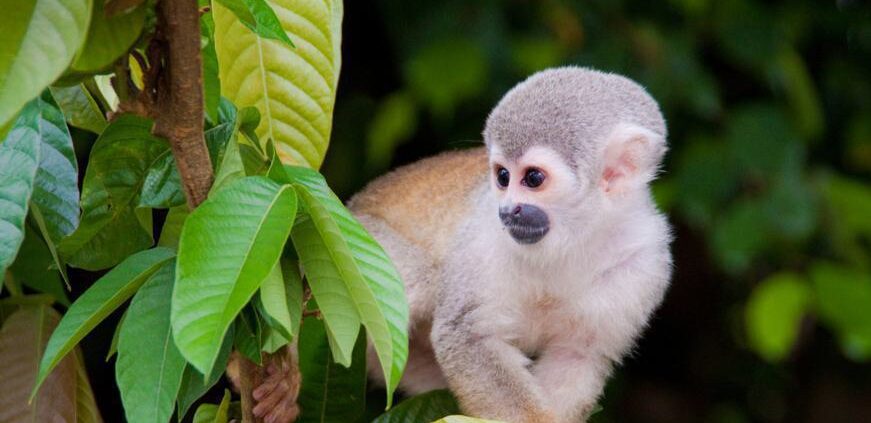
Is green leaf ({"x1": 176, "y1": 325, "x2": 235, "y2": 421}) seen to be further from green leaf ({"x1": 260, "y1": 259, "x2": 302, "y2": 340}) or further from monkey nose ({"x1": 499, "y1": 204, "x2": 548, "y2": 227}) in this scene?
monkey nose ({"x1": 499, "y1": 204, "x2": 548, "y2": 227})

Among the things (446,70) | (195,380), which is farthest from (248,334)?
(446,70)

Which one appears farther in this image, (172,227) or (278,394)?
(278,394)

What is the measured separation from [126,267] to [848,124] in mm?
4286

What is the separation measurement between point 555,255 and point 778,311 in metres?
2.34

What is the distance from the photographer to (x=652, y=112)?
90.4 inches

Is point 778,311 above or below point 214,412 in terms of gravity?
below

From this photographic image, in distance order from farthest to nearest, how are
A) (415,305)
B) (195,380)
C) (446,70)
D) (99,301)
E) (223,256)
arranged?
(446,70) < (415,305) < (195,380) < (99,301) < (223,256)

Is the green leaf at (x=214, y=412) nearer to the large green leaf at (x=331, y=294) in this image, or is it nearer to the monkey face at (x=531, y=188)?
the large green leaf at (x=331, y=294)

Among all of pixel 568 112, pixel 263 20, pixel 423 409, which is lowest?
pixel 423 409

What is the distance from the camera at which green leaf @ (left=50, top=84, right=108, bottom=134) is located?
5.42 feet

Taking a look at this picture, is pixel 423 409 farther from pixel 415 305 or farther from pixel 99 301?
pixel 99 301

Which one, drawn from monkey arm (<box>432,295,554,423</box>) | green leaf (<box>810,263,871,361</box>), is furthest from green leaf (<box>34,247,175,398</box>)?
green leaf (<box>810,263,871,361</box>)

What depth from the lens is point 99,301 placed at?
4.38 feet

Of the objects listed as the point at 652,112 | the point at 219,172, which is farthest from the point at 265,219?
the point at 652,112
